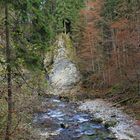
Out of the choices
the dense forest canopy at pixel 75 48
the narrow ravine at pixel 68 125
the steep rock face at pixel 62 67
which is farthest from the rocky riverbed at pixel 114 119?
the steep rock face at pixel 62 67

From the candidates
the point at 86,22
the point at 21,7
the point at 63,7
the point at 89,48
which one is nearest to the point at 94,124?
the point at 21,7

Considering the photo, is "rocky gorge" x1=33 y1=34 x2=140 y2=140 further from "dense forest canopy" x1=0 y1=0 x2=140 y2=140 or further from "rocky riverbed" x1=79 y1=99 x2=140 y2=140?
"dense forest canopy" x1=0 y1=0 x2=140 y2=140

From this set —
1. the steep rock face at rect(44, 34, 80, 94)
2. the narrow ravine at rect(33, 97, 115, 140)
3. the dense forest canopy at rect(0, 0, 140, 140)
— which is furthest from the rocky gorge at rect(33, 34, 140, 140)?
the dense forest canopy at rect(0, 0, 140, 140)

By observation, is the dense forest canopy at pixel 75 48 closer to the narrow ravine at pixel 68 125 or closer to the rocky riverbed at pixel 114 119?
the rocky riverbed at pixel 114 119

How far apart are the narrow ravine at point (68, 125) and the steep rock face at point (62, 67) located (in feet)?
39.0

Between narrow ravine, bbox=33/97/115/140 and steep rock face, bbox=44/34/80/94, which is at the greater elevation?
steep rock face, bbox=44/34/80/94

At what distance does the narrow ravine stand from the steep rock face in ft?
39.0

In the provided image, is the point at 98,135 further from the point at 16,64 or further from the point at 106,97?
the point at 106,97

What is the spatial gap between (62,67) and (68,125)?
2399cm

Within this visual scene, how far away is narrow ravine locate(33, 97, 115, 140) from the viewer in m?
19.7

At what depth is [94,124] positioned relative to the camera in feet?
76.5

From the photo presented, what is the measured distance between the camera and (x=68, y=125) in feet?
74.4

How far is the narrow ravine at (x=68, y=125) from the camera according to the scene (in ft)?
64.7

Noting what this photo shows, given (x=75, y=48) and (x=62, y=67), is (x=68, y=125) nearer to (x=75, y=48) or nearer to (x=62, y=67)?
(x=62, y=67)
